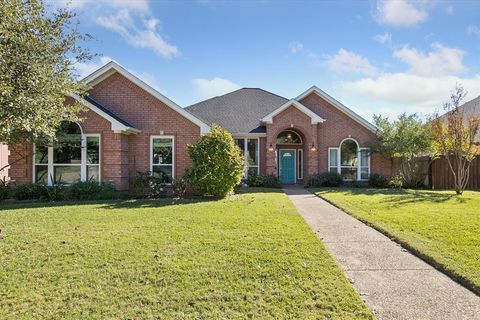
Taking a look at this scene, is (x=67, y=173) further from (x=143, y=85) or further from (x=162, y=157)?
(x=143, y=85)

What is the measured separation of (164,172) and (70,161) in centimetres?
416

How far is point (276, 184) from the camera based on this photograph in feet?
61.0

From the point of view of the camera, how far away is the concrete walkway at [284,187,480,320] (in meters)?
3.85

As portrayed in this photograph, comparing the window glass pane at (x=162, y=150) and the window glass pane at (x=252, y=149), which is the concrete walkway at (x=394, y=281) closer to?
the window glass pane at (x=162, y=150)

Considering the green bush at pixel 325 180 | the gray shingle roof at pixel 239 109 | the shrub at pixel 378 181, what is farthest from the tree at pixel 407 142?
the gray shingle roof at pixel 239 109

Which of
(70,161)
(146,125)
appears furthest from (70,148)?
(146,125)

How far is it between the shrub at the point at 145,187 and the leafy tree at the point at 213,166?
1.58 m

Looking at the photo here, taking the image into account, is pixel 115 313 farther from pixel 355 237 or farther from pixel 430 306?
pixel 355 237

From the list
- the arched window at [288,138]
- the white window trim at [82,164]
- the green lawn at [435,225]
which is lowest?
the green lawn at [435,225]

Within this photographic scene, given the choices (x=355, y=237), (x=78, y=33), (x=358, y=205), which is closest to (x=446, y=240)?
(x=355, y=237)

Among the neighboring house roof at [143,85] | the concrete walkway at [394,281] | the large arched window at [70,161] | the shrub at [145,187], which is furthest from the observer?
the neighboring house roof at [143,85]

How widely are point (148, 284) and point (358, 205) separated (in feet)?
29.5

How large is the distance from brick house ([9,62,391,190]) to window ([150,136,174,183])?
5 centimetres

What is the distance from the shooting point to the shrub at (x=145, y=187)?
46.0 feet
